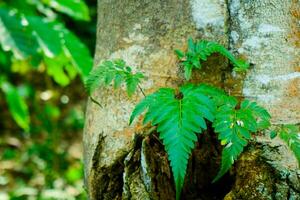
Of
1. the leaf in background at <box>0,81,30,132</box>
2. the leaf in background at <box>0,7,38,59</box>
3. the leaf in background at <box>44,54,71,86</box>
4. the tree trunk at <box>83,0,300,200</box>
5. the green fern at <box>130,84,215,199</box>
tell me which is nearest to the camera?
the green fern at <box>130,84,215,199</box>

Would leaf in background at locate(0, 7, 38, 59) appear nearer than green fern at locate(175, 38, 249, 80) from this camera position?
A: No

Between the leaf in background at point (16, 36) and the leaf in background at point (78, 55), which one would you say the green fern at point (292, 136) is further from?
the leaf in background at point (16, 36)

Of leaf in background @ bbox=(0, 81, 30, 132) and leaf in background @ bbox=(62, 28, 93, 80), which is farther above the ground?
leaf in background @ bbox=(62, 28, 93, 80)

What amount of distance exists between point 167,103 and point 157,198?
0.92ft

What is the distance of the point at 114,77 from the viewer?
4.26 ft

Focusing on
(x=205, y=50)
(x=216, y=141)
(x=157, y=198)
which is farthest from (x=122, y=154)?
(x=205, y=50)

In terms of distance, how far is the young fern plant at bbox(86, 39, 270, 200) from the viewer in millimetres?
1111

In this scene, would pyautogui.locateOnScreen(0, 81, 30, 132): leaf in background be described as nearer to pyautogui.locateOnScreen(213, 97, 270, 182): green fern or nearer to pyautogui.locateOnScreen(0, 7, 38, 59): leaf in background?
pyautogui.locateOnScreen(0, 7, 38, 59): leaf in background

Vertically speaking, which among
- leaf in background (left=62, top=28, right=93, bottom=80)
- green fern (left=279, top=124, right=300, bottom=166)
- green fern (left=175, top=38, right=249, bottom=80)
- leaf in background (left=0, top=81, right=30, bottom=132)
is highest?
leaf in background (left=62, top=28, right=93, bottom=80)

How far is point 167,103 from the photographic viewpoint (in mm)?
1202

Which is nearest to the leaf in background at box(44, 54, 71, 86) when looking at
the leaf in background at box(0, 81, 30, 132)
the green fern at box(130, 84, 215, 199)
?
the leaf in background at box(0, 81, 30, 132)

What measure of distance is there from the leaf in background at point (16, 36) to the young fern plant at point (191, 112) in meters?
0.67

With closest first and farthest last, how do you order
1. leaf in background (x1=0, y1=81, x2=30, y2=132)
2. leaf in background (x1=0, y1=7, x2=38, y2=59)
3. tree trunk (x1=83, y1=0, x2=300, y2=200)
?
tree trunk (x1=83, y1=0, x2=300, y2=200), leaf in background (x1=0, y1=7, x2=38, y2=59), leaf in background (x1=0, y1=81, x2=30, y2=132)

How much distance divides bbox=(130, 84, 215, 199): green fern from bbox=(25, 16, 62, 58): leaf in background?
785mm
